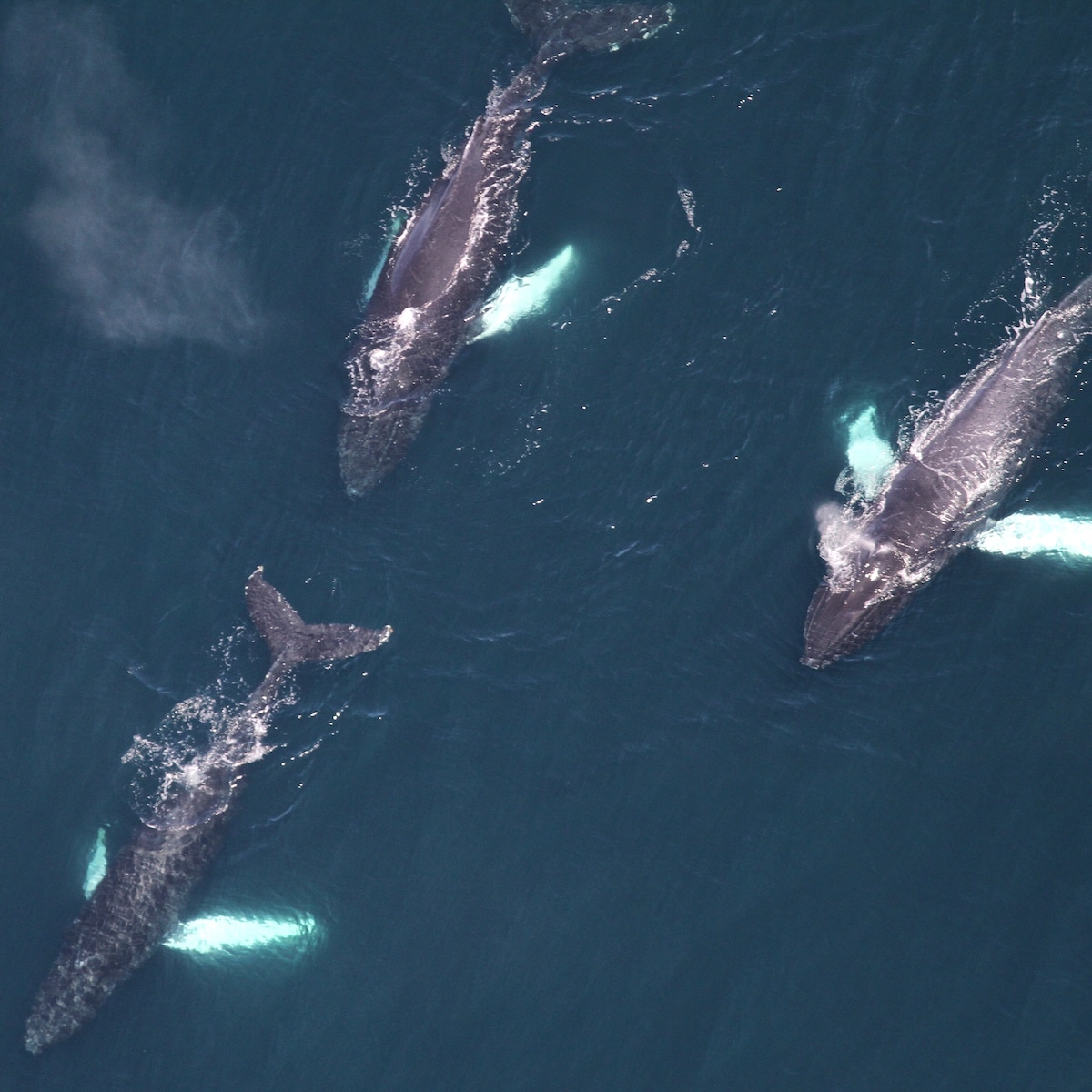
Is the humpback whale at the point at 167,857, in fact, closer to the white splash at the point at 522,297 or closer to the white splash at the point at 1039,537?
the white splash at the point at 522,297

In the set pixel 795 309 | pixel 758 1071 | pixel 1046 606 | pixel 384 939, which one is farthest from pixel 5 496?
pixel 1046 606

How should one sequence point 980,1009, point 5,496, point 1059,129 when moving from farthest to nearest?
point 5,496, point 1059,129, point 980,1009

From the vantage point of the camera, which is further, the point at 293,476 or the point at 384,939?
the point at 293,476

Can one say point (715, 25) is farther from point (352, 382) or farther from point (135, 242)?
point (135, 242)

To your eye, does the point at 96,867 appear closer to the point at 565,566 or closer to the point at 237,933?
the point at 237,933

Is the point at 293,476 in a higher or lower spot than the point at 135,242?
lower

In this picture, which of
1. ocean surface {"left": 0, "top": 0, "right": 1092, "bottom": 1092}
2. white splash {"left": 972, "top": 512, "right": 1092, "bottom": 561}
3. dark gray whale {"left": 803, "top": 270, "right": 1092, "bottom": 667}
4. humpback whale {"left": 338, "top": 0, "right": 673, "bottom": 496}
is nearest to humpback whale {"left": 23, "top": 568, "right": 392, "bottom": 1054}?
ocean surface {"left": 0, "top": 0, "right": 1092, "bottom": 1092}
